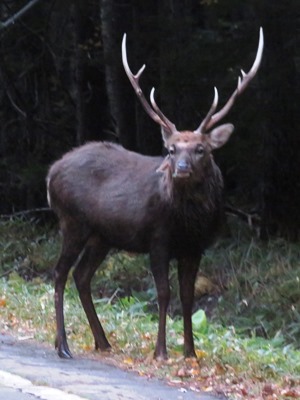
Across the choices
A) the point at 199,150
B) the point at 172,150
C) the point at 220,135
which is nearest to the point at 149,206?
the point at 172,150

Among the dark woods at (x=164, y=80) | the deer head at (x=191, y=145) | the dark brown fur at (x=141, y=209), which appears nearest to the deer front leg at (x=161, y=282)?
the dark brown fur at (x=141, y=209)

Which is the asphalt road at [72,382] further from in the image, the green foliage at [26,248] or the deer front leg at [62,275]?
the green foliage at [26,248]

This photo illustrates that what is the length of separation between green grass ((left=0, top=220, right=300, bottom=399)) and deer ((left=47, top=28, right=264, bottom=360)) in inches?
17.6

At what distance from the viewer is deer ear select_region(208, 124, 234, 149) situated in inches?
435

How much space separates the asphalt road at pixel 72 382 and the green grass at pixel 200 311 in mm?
294

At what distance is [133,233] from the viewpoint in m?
11.1

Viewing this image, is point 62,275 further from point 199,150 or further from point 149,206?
point 199,150

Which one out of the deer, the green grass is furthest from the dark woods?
the deer

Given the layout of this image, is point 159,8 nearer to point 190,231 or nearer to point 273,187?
point 273,187

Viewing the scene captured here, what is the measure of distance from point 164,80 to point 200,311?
5.37 m

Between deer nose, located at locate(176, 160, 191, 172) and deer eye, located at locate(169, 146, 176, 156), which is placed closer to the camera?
deer nose, located at locate(176, 160, 191, 172)

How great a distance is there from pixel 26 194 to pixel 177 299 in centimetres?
1010

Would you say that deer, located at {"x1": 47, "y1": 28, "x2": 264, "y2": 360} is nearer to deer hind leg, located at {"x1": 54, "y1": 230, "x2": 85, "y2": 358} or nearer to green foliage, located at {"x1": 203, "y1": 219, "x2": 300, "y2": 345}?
deer hind leg, located at {"x1": 54, "y1": 230, "x2": 85, "y2": 358}

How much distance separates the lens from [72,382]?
30.7 feet
